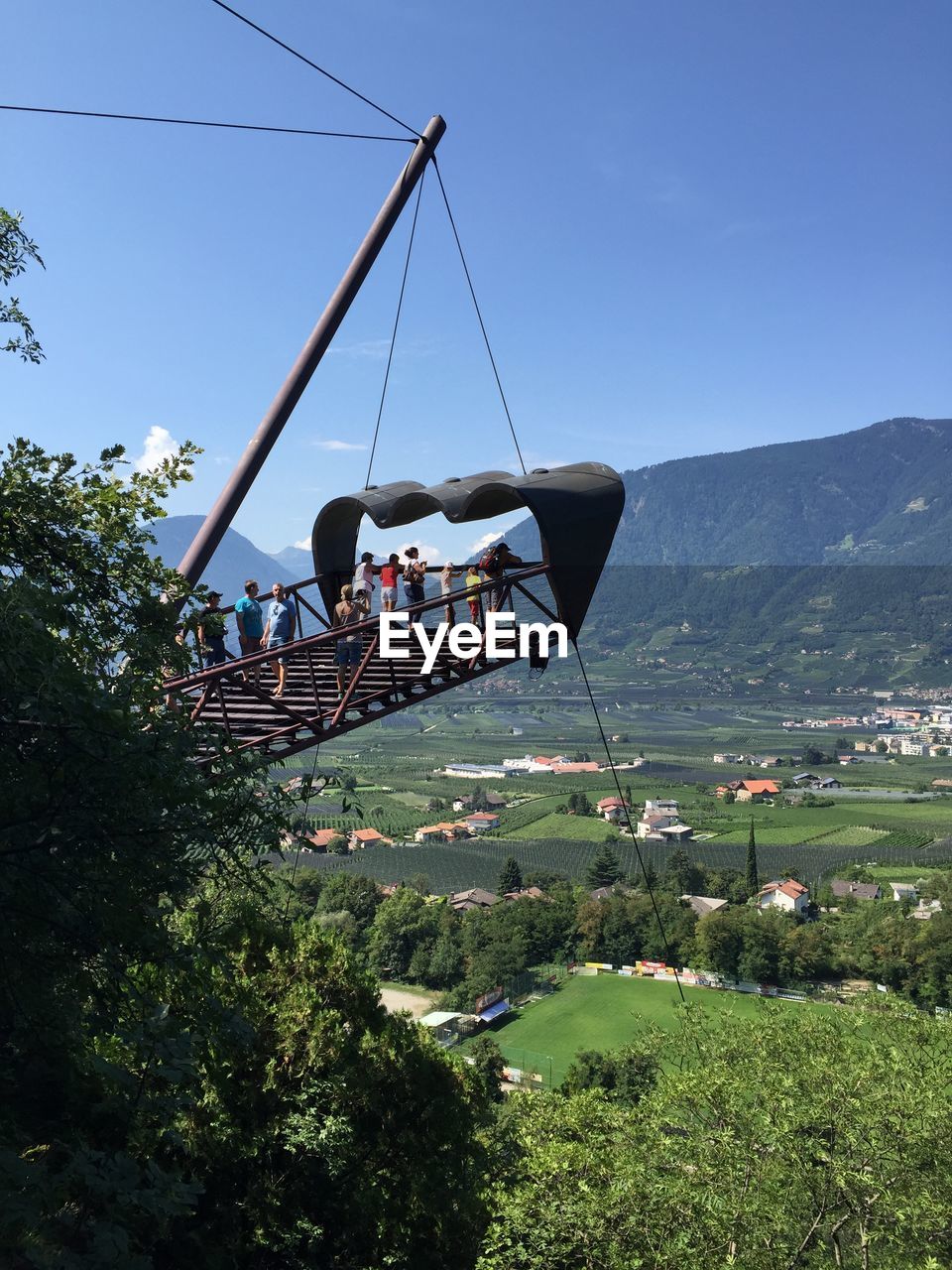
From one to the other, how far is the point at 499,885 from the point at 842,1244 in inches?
3808

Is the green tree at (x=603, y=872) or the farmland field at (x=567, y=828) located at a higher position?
the green tree at (x=603, y=872)

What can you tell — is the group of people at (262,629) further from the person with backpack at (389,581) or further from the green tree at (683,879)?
the green tree at (683,879)

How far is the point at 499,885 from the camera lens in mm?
108875

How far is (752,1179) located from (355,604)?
350 inches

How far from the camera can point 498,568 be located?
11.4 metres

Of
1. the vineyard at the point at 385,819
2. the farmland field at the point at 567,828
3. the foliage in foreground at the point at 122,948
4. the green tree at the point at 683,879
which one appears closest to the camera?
the foliage in foreground at the point at 122,948

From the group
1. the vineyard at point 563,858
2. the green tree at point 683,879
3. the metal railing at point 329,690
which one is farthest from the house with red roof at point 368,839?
the metal railing at point 329,690

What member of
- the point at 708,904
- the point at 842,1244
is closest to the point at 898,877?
the point at 708,904

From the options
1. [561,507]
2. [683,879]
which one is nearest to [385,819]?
[683,879]

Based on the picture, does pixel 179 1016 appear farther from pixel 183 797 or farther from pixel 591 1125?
pixel 591 1125

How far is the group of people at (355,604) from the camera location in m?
10.5

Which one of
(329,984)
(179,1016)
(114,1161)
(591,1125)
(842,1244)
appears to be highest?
(179,1016)

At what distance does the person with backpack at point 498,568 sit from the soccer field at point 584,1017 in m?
60.2

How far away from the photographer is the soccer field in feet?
226
